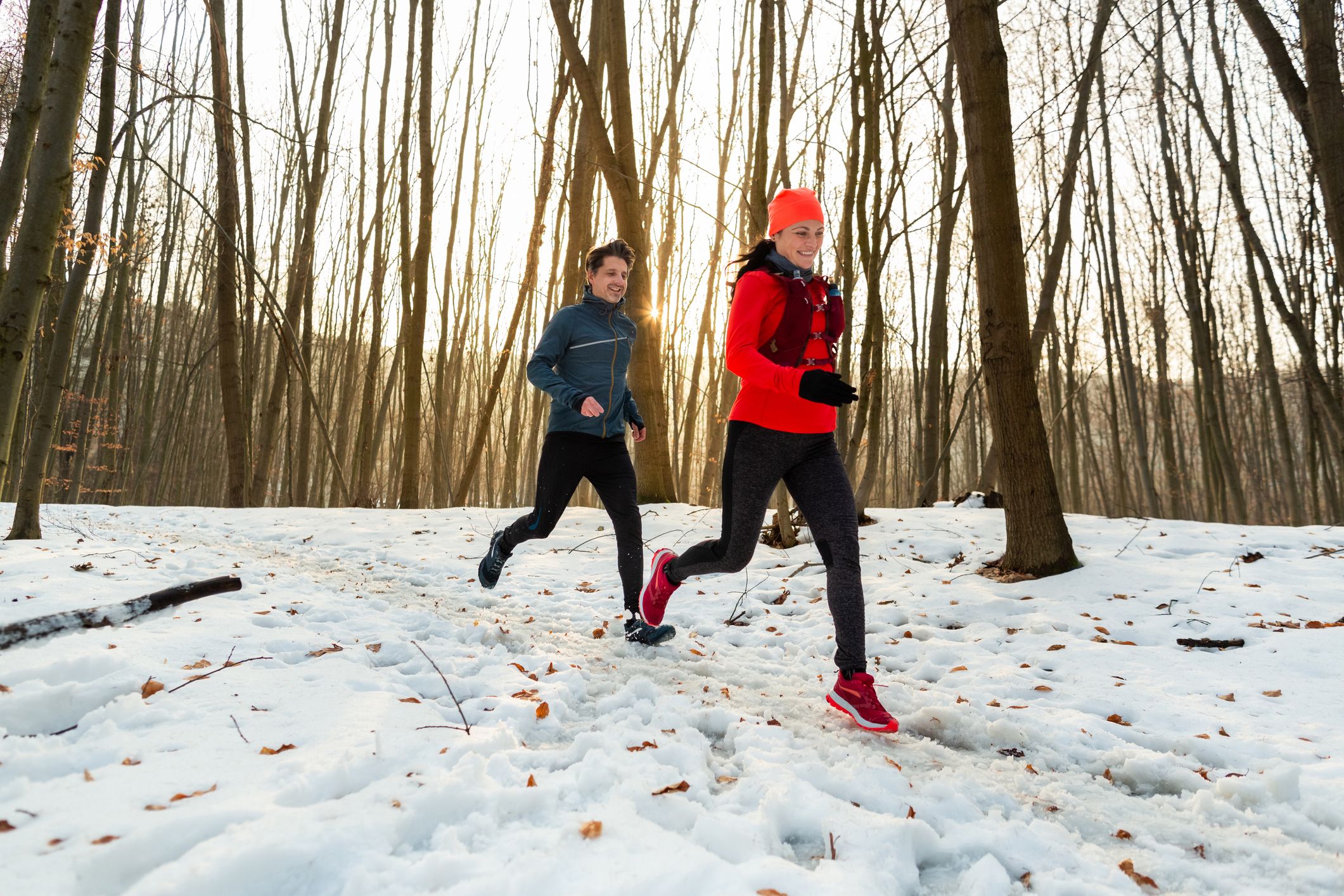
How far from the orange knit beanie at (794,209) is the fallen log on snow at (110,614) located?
3198mm

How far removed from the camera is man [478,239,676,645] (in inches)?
139

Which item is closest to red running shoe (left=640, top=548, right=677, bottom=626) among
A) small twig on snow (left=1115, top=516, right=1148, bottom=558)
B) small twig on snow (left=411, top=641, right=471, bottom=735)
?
small twig on snow (left=411, top=641, right=471, bottom=735)

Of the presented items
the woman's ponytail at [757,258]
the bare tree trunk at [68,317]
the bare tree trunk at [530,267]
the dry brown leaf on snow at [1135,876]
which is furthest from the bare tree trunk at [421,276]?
the dry brown leaf on snow at [1135,876]

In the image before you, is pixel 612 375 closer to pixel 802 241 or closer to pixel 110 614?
pixel 802 241

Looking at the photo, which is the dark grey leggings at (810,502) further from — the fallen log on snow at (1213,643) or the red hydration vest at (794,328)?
the fallen log on snow at (1213,643)

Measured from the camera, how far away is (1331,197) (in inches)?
205

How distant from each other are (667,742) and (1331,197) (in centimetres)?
664

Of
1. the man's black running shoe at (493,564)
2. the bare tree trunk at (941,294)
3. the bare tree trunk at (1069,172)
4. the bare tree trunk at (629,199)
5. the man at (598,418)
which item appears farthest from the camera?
the bare tree trunk at (941,294)

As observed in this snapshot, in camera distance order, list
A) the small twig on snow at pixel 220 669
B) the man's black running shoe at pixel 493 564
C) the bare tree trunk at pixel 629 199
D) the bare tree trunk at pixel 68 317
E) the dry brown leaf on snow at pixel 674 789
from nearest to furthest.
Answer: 1. the dry brown leaf on snow at pixel 674 789
2. the small twig on snow at pixel 220 669
3. the man's black running shoe at pixel 493 564
4. the bare tree trunk at pixel 68 317
5. the bare tree trunk at pixel 629 199

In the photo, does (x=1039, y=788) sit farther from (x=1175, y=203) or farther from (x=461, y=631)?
(x=1175, y=203)

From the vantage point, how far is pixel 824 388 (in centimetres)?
242

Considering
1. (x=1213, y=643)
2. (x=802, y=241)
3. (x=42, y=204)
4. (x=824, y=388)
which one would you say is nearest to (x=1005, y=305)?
(x=1213, y=643)

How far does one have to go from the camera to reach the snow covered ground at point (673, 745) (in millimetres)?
1466

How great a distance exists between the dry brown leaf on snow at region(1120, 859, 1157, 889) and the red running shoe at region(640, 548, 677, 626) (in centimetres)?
197
